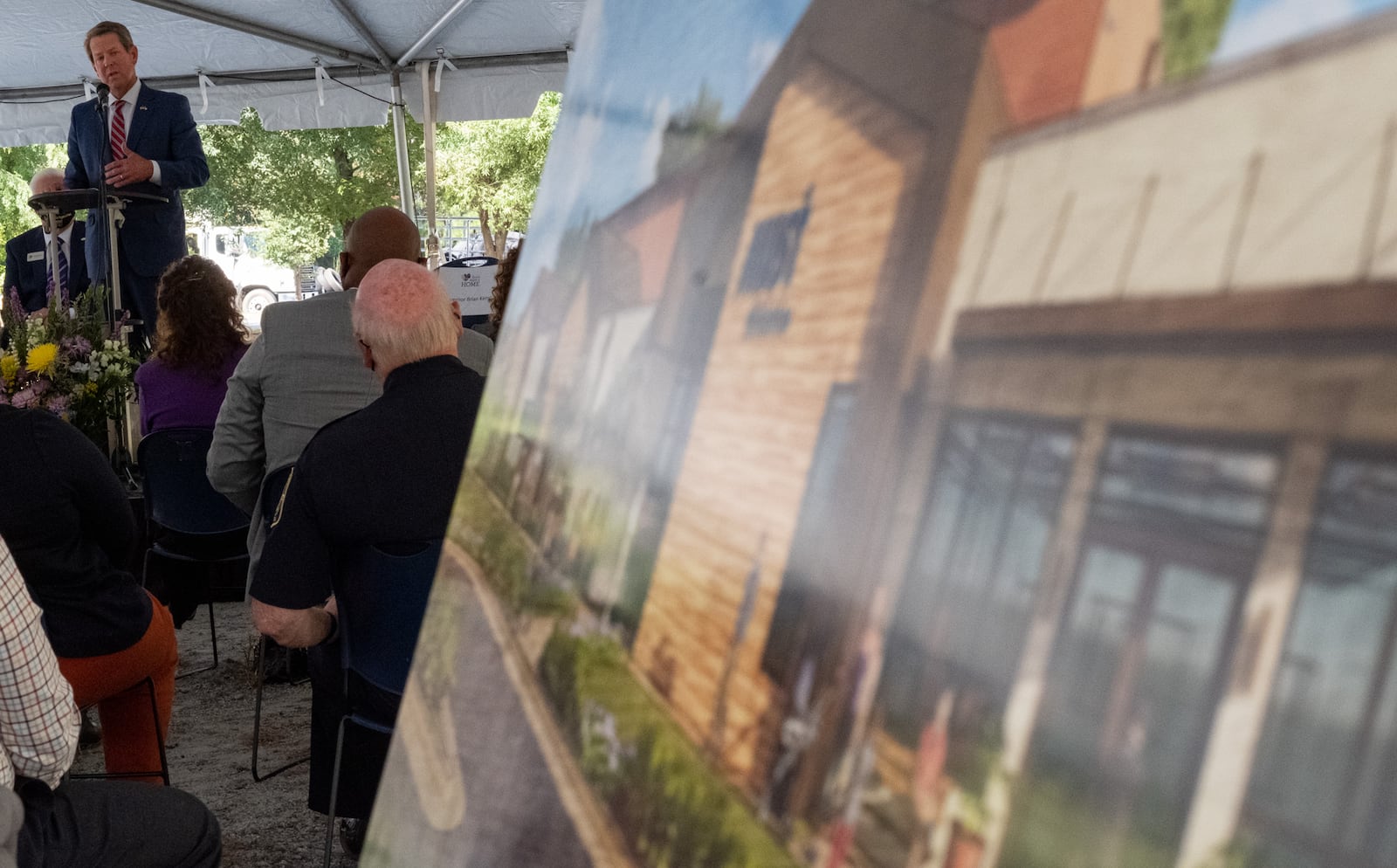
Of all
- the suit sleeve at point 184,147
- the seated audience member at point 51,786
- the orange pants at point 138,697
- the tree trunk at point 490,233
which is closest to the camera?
the seated audience member at point 51,786

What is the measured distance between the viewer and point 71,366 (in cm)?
359

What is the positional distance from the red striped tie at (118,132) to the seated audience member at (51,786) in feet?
11.2

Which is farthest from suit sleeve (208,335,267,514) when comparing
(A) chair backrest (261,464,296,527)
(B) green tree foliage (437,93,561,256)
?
(B) green tree foliage (437,93,561,256)

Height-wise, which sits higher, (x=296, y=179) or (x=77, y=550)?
(x=296, y=179)

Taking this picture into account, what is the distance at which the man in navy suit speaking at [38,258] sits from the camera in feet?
16.9

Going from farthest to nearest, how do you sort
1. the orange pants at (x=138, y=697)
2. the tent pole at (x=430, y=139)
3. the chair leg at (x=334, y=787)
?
the tent pole at (x=430, y=139) → the orange pants at (x=138, y=697) → the chair leg at (x=334, y=787)

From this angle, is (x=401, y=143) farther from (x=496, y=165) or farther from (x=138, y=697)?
(x=496, y=165)

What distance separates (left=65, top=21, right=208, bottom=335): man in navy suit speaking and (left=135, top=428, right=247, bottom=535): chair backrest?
47.0 inches

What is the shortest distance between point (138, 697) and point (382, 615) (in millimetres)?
962

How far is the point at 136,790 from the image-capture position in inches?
75.7

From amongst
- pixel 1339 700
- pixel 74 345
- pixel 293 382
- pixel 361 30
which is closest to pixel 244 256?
pixel 361 30

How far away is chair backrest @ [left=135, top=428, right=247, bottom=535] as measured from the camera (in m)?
3.67

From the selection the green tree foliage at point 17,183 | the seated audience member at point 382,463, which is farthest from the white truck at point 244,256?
the seated audience member at point 382,463

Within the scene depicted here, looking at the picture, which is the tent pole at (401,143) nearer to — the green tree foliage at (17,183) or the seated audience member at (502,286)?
the seated audience member at (502,286)
